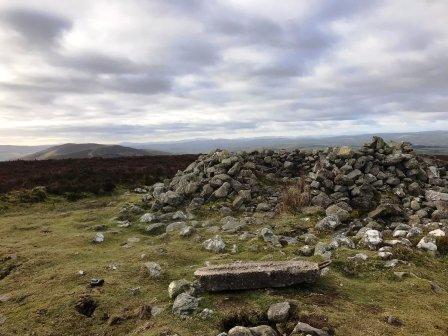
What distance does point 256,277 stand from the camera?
872 centimetres

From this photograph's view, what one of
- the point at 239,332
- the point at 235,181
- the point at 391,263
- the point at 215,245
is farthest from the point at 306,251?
the point at 235,181

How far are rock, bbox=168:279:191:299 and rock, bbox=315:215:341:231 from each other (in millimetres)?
7024

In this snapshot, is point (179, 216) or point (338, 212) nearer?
point (338, 212)

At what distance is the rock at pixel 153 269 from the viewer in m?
10.1

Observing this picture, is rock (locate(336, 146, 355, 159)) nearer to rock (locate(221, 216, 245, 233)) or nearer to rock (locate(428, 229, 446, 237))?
rock (locate(221, 216, 245, 233))

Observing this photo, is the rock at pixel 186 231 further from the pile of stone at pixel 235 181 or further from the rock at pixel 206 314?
the rock at pixel 206 314

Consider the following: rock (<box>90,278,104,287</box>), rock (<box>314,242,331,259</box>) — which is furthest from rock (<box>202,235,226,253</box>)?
rock (<box>90,278,104,287</box>)

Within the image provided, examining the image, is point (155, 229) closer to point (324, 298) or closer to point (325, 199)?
point (325, 199)

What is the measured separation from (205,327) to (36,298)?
4467 millimetres

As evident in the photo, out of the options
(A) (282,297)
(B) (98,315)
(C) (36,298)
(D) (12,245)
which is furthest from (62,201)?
(A) (282,297)

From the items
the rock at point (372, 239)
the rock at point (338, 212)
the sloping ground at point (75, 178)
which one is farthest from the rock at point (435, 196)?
the sloping ground at point (75, 178)

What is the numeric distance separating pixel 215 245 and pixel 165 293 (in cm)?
361

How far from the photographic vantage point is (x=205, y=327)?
7.34 m

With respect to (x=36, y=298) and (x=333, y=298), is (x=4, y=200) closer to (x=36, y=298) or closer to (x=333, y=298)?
(x=36, y=298)
